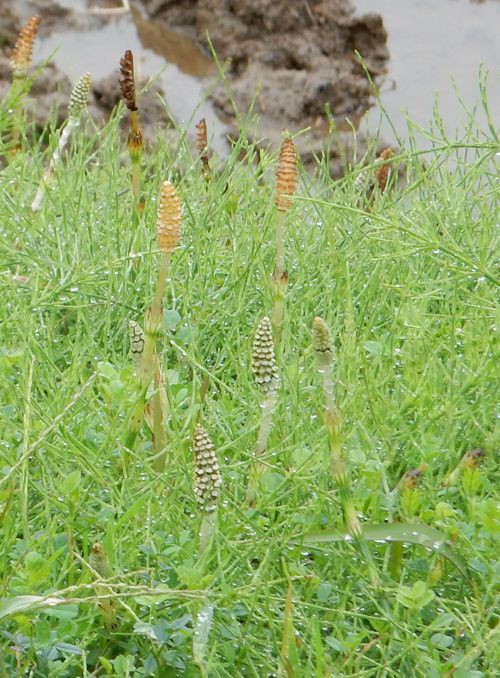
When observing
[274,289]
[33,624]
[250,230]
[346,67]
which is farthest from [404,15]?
[33,624]

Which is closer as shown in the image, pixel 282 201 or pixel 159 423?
pixel 159 423

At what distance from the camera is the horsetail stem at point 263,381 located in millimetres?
2053

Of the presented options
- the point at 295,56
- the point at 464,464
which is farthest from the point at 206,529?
the point at 295,56

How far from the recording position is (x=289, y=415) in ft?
7.91

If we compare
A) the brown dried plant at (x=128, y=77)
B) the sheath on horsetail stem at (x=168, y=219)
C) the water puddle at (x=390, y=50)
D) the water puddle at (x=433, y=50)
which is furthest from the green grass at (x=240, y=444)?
the water puddle at (x=390, y=50)

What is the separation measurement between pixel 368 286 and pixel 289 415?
678 millimetres

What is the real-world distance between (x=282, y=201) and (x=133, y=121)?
0.46 meters

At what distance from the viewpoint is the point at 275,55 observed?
5.94m

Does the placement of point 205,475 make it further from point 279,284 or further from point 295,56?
point 295,56

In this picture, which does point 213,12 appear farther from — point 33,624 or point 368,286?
point 33,624

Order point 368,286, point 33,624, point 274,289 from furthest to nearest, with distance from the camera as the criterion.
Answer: point 368,286
point 274,289
point 33,624

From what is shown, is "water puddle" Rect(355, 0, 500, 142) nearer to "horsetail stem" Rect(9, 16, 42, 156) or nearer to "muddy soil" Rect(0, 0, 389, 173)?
"muddy soil" Rect(0, 0, 389, 173)

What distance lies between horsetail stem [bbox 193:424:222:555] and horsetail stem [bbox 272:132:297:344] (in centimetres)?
66

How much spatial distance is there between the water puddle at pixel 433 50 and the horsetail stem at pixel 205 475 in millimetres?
3786
